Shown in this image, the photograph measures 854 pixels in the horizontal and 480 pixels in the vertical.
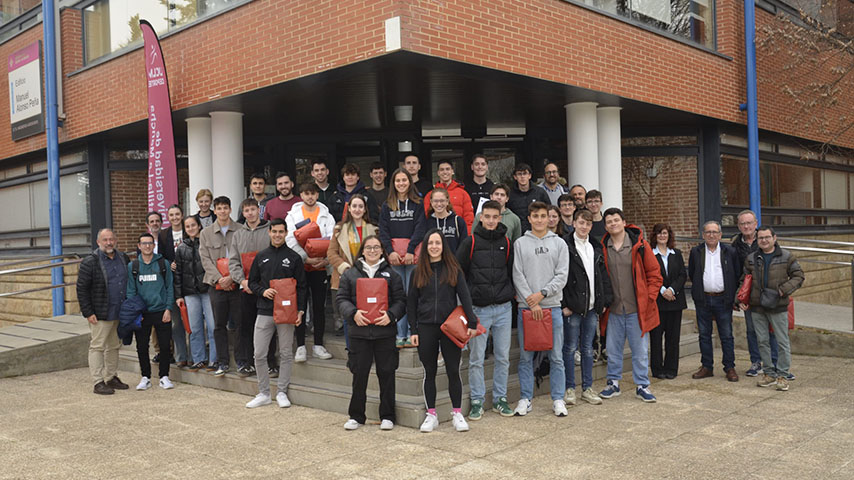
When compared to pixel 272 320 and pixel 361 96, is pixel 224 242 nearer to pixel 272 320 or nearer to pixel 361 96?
pixel 272 320

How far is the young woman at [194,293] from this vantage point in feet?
27.2

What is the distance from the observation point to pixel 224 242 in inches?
319

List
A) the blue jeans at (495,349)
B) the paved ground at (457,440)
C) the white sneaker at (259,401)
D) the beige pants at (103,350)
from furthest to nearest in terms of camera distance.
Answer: the beige pants at (103,350) → the white sneaker at (259,401) → the blue jeans at (495,349) → the paved ground at (457,440)

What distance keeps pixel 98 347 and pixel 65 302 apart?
4926 millimetres

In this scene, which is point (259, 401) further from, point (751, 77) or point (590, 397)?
point (751, 77)

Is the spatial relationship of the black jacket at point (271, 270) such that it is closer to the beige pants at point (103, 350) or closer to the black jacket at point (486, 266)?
the black jacket at point (486, 266)

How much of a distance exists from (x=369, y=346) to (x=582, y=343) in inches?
91.8

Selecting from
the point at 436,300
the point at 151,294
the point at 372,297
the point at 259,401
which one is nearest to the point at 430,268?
the point at 436,300

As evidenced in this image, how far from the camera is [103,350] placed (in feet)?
27.2

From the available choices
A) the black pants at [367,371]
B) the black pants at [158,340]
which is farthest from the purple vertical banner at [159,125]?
the black pants at [367,371]

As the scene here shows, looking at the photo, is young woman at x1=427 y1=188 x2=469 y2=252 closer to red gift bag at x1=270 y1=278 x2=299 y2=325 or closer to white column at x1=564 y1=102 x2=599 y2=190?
red gift bag at x1=270 y1=278 x2=299 y2=325

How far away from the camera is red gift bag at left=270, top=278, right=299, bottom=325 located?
718cm

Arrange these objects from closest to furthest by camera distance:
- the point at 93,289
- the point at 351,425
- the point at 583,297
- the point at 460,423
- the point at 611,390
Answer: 1. the point at 460,423
2. the point at 351,425
3. the point at 583,297
4. the point at 611,390
5. the point at 93,289

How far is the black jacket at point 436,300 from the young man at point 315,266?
171 cm
